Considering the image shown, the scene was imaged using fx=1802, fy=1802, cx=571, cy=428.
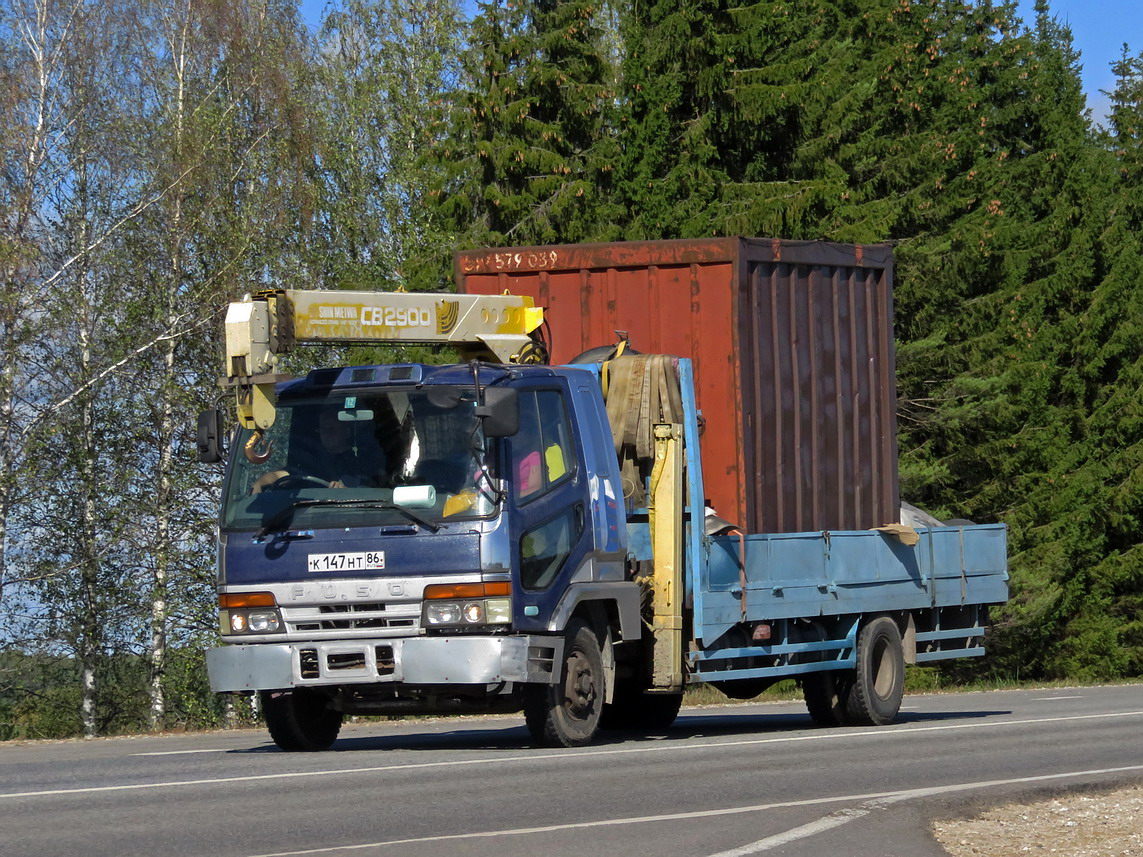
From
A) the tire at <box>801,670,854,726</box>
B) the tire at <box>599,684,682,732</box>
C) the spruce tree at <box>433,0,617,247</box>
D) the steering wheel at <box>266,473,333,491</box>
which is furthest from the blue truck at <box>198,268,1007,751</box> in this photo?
the spruce tree at <box>433,0,617,247</box>

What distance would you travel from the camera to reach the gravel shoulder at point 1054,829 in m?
7.80

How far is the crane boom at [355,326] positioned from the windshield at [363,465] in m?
0.27

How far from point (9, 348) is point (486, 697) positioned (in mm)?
16071

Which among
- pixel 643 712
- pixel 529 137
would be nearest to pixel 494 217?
pixel 529 137

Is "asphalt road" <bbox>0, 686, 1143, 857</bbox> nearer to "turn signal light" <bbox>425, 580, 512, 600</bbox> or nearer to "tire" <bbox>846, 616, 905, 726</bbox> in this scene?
"tire" <bbox>846, 616, 905, 726</bbox>

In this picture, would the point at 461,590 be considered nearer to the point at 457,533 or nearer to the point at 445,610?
the point at 445,610

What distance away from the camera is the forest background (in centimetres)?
2620

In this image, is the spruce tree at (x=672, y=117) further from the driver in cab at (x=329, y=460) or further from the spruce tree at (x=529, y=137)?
the driver in cab at (x=329, y=460)

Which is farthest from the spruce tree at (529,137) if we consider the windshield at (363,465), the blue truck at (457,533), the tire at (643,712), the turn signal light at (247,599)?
the turn signal light at (247,599)

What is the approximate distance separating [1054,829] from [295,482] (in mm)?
4982

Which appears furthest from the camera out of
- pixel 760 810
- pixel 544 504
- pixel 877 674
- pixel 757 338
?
pixel 877 674

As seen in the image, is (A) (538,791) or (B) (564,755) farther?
(B) (564,755)

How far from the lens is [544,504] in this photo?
1116 centimetres

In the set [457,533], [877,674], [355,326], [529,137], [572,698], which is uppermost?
[529,137]
